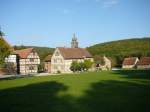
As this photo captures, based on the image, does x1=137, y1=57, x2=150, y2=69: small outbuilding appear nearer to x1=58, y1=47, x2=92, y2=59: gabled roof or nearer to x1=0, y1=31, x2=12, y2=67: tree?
x1=58, y1=47, x2=92, y2=59: gabled roof

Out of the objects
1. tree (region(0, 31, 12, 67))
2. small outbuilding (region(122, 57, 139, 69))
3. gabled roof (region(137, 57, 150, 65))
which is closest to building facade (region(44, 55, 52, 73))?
small outbuilding (region(122, 57, 139, 69))

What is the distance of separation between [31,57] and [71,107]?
66.8 metres

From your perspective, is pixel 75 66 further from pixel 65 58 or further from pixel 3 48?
pixel 3 48

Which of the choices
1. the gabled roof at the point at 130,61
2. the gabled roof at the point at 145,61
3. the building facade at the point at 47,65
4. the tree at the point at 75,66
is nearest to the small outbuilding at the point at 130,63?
the gabled roof at the point at 130,61

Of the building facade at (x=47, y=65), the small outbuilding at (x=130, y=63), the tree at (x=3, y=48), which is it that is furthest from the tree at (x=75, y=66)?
the tree at (x=3, y=48)

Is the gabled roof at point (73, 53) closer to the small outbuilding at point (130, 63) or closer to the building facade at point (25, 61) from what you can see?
the building facade at point (25, 61)

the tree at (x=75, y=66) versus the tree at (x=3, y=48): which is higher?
the tree at (x=3, y=48)

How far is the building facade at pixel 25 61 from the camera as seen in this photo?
7919 centimetres

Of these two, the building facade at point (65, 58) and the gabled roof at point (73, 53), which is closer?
the building facade at point (65, 58)

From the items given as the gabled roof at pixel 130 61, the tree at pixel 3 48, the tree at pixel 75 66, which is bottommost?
the tree at pixel 75 66

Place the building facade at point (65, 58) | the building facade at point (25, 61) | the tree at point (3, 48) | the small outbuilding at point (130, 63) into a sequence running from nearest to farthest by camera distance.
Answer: the tree at point (3, 48)
the building facade at point (25, 61)
the building facade at point (65, 58)
the small outbuilding at point (130, 63)

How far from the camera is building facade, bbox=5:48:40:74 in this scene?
7919 centimetres

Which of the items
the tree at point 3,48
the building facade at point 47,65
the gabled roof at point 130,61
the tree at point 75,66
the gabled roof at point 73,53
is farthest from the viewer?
the gabled roof at point 130,61

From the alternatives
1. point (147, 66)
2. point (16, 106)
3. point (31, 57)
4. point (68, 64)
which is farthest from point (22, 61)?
point (16, 106)
